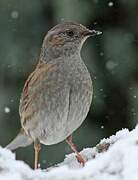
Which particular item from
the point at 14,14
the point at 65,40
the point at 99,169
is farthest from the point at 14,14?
the point at 99,169

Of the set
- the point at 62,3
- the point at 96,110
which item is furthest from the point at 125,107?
the point at 62,3

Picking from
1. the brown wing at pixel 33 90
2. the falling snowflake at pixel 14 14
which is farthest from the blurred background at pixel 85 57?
the brown wing at pixel 33 90

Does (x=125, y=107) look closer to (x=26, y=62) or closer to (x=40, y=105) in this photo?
(x=26, y=62)

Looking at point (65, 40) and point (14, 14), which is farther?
point (14, 14)

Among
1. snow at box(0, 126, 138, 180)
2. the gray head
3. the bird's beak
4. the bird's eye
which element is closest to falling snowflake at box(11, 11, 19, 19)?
the gray head

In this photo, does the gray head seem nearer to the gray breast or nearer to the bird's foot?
the gray breast

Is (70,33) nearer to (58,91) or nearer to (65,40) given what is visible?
(65,40)

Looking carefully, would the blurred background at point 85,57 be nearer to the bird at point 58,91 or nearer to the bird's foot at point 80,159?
the bird at point 58,91
